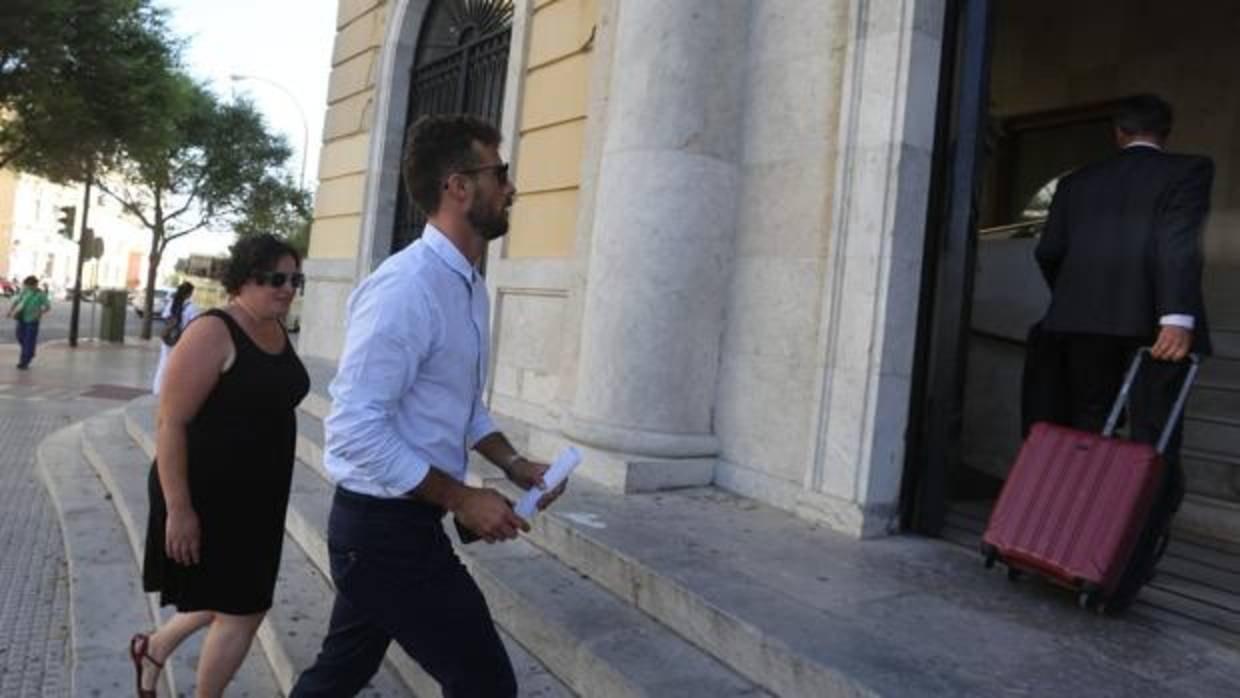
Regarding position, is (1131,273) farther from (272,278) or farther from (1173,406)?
(272,278)

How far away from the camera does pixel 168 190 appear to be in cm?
2981

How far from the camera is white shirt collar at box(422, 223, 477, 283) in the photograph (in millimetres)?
2295

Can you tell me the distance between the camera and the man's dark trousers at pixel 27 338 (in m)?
15.2

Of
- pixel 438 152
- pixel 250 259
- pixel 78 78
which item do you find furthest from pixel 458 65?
pixel 78 78

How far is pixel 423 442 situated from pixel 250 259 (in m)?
1.33

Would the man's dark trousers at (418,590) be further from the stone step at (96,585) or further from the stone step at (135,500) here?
the stone step at (96,585)

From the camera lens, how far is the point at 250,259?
3.21 meters

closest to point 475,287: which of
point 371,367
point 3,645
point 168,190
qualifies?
point 371,367

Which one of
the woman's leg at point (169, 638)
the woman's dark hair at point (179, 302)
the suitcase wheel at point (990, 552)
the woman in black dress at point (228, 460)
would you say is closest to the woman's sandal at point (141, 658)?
the woman's leg at point (169, 638)

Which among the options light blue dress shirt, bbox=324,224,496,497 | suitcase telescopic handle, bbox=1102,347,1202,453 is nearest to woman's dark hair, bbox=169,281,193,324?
light blue dress shirt, bbox=324,224,496,497

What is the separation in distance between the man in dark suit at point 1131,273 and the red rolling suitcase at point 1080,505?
0.42 feet

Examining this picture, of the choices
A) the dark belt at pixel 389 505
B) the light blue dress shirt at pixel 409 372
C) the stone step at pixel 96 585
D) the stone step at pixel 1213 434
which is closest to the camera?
the light blue dress shirt at pixel 409 372

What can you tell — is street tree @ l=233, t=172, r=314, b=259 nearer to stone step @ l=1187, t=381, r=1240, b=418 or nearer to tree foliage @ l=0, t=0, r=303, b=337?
tree foliage @ l=0, t=0, r=303, b=337

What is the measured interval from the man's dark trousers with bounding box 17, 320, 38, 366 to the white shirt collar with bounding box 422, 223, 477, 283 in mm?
15551
